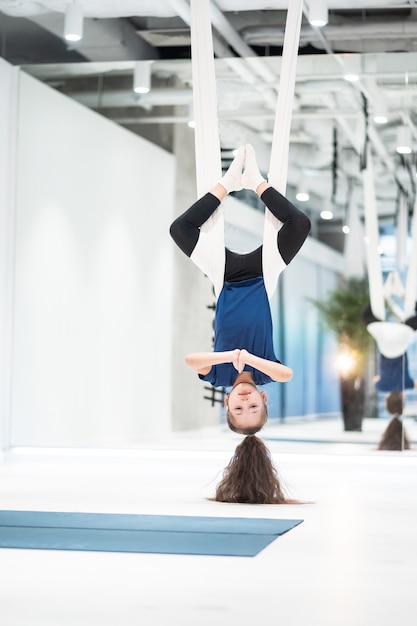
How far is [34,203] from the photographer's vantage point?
27.8 feet

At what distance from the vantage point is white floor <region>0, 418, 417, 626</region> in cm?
275

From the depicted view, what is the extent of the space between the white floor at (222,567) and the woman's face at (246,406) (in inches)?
16.6

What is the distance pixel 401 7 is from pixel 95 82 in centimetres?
252

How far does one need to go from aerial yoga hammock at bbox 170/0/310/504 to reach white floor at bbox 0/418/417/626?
0.97 feet

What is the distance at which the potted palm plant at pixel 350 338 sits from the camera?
8.13 metres

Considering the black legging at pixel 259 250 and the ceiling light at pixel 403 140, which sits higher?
the ceiling light at pixel 403 140

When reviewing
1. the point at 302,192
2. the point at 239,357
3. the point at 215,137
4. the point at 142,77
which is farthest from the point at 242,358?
the point at 142,77

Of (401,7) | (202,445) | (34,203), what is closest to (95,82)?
(34,203)

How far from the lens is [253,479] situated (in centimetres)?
529

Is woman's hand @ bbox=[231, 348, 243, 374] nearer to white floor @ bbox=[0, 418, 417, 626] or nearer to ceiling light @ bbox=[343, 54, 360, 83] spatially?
white floor @ bbox=[0, 418, 417, 626]

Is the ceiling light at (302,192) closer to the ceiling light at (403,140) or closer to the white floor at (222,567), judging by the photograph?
the ceiling light at (403,140)

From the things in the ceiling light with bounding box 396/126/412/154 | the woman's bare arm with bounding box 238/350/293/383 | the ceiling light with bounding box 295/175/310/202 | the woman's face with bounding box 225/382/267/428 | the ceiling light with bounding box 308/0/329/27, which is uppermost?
the ceiling light with bounding box 308/0/329/27

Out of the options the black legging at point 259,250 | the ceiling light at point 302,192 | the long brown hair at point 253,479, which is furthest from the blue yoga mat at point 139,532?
the ceiling light at point 302,192

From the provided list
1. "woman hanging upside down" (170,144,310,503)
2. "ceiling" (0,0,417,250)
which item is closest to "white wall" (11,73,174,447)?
"ceiling" (0,0,417,250)
